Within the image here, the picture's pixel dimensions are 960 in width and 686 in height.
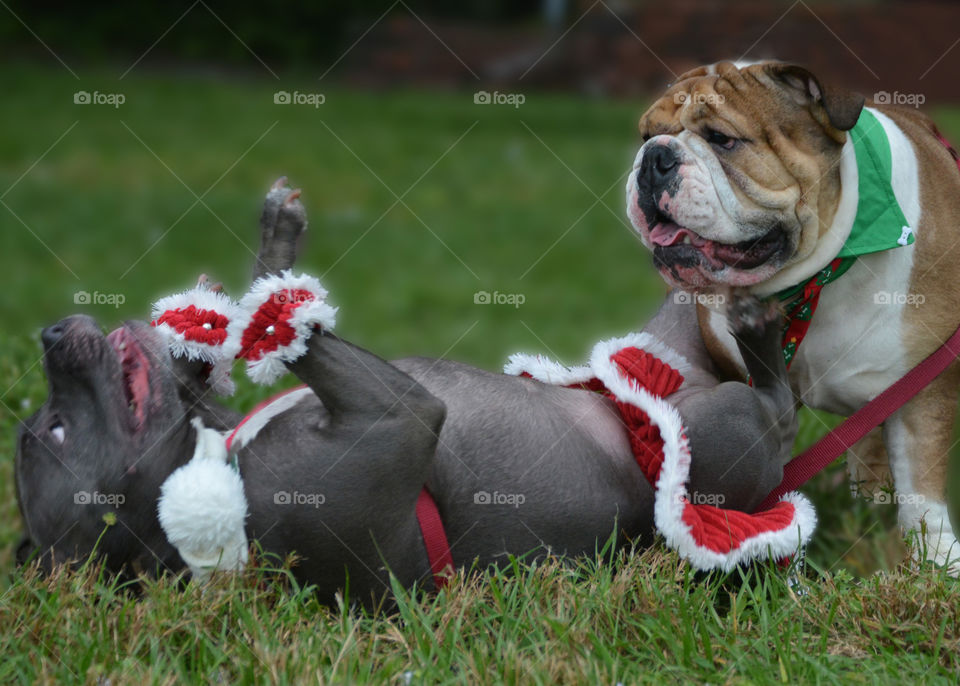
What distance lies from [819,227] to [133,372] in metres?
1.87

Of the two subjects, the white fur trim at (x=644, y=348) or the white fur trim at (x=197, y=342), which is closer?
the white fur trim at (x=197, y=342)

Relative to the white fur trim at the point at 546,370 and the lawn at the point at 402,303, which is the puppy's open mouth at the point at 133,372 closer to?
the lawn at the point at 402,303

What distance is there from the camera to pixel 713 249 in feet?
10.1

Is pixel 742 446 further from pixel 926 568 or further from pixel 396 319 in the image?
pixel 396 319

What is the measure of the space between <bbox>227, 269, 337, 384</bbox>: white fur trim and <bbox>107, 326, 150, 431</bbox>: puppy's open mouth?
0.89ft

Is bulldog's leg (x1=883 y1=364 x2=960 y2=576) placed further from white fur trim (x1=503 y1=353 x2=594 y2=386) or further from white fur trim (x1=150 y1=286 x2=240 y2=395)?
white fur trim (x1=150 y1=286 x2=240 y2=395)

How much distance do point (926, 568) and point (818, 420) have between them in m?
1.42

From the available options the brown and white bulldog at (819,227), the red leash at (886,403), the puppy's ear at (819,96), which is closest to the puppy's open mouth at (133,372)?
the brown and white bulldog at (819,227)

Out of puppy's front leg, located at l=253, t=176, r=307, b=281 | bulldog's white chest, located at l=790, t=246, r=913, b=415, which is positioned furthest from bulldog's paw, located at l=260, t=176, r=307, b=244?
bulldog's white chest, located at l=790, t=246, r=913, b=415

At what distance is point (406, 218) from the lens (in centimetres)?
A: 1052

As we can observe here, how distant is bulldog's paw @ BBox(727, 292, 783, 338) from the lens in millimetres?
3055

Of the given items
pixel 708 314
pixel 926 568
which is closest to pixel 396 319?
pixel 708 314

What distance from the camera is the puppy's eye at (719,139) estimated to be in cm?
302

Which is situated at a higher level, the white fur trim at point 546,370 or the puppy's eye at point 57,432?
the white fur trim at point 546,370
